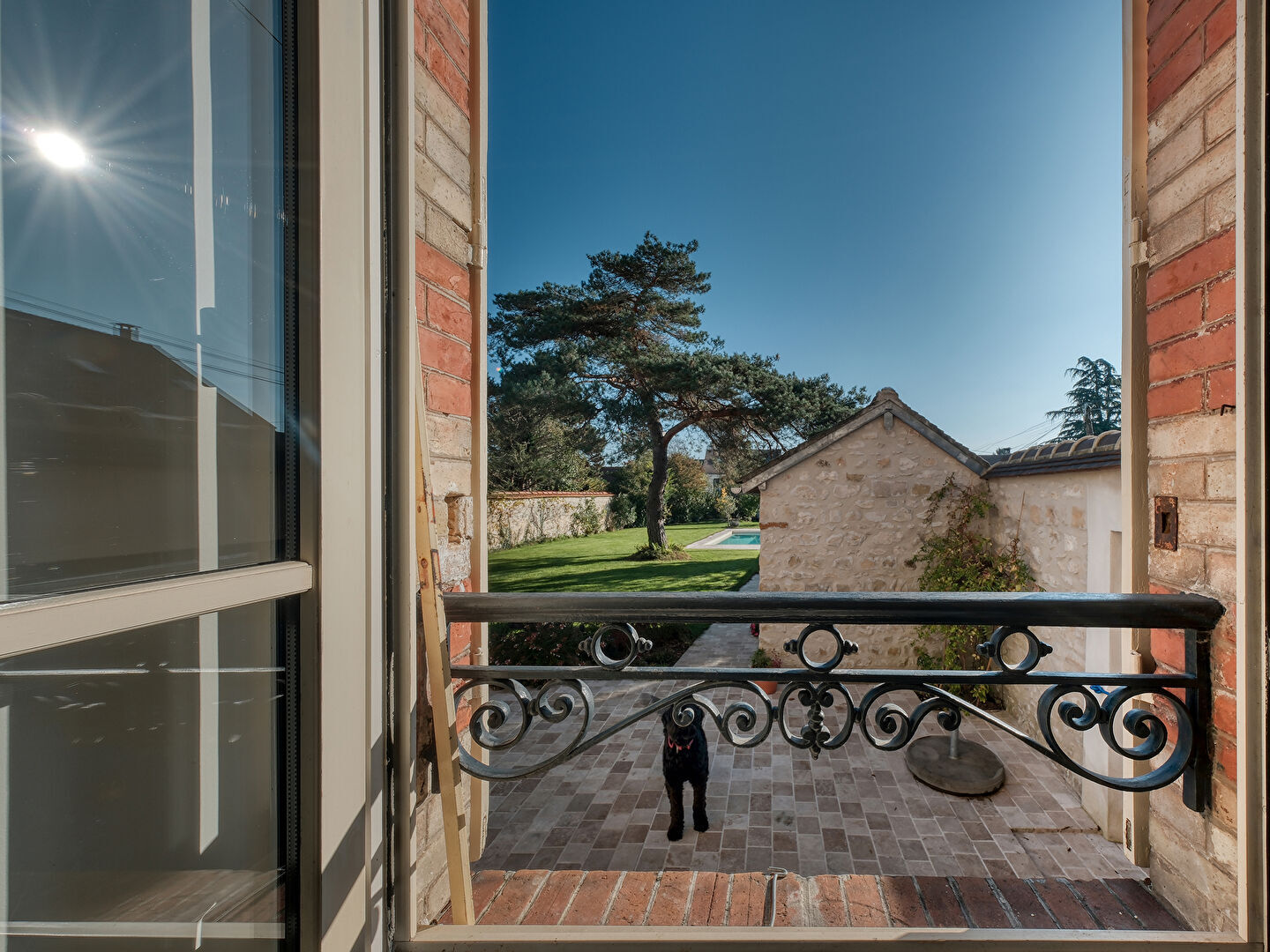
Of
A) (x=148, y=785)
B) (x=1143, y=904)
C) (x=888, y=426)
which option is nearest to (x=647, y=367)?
(x=888, y=426)

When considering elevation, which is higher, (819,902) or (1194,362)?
(1194,362)

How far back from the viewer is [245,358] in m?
0.66

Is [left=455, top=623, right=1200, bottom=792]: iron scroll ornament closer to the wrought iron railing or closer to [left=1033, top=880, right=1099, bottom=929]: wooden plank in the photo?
the wrought iron railing

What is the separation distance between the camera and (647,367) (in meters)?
10.5

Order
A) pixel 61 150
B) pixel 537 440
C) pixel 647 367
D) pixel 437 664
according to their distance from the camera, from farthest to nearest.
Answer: pixel 537 440
pixel 647 367
pixel 437 664
pixel 61 150

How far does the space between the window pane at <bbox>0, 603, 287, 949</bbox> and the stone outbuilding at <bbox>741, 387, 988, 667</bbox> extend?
564 centimetres

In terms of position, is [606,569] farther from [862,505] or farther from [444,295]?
[444,295]

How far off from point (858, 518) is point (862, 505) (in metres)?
0.16

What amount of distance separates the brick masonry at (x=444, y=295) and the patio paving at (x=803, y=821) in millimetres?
2589

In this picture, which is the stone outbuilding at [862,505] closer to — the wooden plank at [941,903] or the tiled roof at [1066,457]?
the tiled roof at [1066,457]

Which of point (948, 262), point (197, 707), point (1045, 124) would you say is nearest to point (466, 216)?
point (197, 707)

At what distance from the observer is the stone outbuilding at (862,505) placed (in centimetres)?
582


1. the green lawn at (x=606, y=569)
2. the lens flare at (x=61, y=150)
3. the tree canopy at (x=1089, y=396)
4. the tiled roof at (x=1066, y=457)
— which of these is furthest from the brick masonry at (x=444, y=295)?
the tree canopy at (x=1089, y=396)

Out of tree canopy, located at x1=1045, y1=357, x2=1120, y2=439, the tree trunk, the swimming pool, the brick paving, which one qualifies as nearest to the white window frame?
the brick paving
